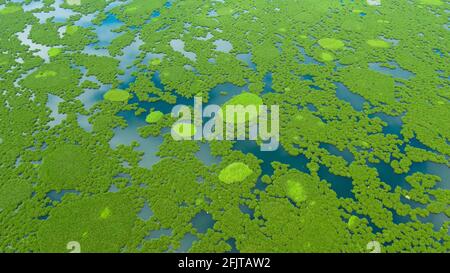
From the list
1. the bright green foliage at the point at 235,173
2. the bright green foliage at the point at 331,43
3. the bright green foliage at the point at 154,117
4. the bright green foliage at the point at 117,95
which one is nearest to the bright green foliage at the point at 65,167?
the bright green foliage at the point at 154,117

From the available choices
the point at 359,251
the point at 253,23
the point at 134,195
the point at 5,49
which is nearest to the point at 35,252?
the point at 134,195

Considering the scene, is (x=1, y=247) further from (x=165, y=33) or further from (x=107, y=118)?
(x=165, y=33)

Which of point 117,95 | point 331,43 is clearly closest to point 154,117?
point 117,95

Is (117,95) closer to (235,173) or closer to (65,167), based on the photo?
(65,167)

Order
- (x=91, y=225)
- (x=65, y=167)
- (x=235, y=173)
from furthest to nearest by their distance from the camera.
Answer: (x=65, y=167), (x=235, y=173), (x=91, y=225)

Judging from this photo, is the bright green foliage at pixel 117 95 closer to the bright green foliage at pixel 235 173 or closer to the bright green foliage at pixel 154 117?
the bright green foliage at pixel 154 117

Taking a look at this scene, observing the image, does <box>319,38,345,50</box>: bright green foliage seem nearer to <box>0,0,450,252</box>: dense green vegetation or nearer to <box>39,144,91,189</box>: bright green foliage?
<box>0,0,450,252</box>: dense green vegetation

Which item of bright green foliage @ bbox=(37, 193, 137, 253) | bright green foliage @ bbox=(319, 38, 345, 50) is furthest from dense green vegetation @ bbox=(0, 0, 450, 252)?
bright green foliage @ bbox=(319, 38, 345, 50)

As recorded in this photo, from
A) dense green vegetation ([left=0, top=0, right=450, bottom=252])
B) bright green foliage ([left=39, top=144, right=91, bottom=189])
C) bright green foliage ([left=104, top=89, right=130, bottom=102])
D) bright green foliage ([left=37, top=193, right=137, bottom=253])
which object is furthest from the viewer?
bright green foliage ([left=104, top=89, right=130, bottom=102])
